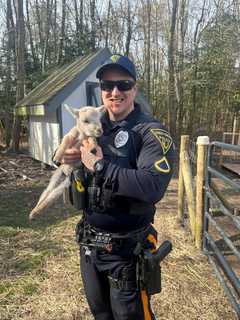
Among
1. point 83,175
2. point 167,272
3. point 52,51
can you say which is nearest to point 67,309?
point 167,272

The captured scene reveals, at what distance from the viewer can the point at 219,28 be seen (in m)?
18.5

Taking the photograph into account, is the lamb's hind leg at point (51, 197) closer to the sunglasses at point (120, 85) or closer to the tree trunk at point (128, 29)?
the sunglasses at point (120, 85)

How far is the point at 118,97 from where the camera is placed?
207cm

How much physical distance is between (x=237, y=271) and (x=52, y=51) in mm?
22399

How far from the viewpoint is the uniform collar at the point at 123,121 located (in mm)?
2057

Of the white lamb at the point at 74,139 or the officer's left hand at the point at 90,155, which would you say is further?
the white lamb at the point at 74,139

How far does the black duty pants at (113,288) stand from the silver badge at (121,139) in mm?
690

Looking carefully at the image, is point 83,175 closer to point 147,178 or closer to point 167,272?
point 147,178

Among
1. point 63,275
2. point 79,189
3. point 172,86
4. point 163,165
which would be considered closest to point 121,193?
point 163,165

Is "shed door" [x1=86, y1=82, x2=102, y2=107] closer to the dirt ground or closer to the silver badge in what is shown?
the dirt ground

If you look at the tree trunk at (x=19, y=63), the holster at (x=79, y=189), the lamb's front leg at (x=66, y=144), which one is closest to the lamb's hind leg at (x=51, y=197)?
the lamb's front leg at (x=66, y=144)

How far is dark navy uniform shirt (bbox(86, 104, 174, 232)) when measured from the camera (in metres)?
1.79

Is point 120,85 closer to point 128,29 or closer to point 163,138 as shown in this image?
point 163,138

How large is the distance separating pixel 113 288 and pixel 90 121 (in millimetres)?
1223
